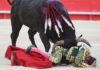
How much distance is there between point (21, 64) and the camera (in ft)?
25.5

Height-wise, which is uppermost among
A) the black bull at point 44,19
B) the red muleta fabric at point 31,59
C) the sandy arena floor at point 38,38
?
the black bull at point 44,19

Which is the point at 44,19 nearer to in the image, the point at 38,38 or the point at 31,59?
the point at 31,59

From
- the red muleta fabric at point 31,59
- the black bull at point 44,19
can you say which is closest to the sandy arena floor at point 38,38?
the red muleta fabric at point 31,59

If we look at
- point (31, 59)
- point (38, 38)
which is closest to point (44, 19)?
point (31, 59)

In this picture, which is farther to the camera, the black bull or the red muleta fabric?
the black bull

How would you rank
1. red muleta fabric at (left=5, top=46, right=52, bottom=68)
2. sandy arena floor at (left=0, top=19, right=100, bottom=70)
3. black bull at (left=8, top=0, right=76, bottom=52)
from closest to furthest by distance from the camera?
red muleta fabric at (left=5, top=46, right=52, bottom=68) < black bull at (left=8, top=0, right=76, bottom=52) < sandy arena floor at (left=0, top=19, right=100, bottom=70)

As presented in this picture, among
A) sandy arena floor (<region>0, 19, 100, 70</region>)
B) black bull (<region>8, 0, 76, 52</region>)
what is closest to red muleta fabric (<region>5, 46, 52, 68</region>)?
sandy arena floor (<region>0, 19, 100, 70</region>)

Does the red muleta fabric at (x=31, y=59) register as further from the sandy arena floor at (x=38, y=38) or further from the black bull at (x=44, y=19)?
the black bull at (x=44, y=19)

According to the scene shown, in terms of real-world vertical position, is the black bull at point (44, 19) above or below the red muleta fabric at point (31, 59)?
above

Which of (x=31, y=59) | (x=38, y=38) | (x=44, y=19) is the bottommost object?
(x=38, y=38)

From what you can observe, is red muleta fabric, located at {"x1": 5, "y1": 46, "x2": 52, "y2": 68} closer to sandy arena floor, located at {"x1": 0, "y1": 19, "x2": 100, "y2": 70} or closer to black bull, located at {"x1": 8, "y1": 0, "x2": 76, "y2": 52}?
sandy arena floor, located at {"x1": 0, "y1": 19, "x2": 100, "y2": 70}

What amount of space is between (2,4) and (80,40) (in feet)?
34.6

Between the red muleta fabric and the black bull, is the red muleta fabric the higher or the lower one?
the lower one

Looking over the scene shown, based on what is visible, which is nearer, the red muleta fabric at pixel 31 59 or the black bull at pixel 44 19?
the red muleta fabric at pixel 31 59
